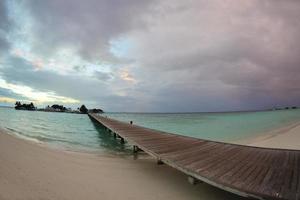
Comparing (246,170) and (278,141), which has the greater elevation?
(246,170)

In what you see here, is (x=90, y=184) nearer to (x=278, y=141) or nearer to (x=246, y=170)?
(x=246, y=170)

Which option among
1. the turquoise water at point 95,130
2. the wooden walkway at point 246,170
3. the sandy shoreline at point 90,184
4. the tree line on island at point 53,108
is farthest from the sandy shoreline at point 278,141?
the tree line on island at point 53,108

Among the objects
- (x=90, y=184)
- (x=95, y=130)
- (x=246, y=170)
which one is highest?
(x=246, y=170)

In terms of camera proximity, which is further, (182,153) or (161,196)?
(182,153)

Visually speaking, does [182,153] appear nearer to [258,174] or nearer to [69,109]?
[258,174]

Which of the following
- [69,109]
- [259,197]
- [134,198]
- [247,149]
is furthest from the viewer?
[69,109]

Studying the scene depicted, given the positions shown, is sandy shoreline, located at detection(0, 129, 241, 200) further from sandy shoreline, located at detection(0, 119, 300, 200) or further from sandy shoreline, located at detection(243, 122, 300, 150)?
sandy shoreline, located at detection(243, 122, 300, 150)

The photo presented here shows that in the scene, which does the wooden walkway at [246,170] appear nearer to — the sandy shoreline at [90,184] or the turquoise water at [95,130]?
the sandy shoreline at [90,184]

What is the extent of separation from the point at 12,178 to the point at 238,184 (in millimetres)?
4755

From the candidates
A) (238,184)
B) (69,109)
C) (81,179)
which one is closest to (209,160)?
(238,184)

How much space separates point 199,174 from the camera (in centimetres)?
464

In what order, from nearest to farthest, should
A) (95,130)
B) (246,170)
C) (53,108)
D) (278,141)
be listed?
(246,170)
(278,141)
(95,130)
(53,108)

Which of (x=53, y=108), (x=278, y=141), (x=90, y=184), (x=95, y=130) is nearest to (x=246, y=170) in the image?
(x=90, y=184)

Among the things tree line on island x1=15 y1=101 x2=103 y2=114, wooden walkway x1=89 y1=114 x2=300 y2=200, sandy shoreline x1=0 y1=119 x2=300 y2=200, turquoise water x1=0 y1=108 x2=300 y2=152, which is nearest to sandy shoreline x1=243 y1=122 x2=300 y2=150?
turquoise water x1=0 y1=108 x2=300 y2=152
